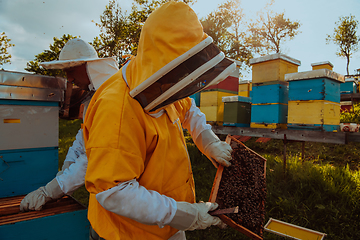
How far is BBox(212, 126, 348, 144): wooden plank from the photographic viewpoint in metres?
3.46

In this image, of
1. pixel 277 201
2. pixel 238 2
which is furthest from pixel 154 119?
pixel 238 2

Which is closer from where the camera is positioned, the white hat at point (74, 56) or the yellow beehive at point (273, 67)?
the white hat at point (74, 56)

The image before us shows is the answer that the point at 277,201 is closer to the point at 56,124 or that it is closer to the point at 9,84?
the point at 56,124

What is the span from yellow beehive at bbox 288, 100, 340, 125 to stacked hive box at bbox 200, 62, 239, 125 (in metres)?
2.13

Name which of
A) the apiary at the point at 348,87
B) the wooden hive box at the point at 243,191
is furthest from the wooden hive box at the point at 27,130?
the apiary at the point at 348,87

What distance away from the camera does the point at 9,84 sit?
8.05ft

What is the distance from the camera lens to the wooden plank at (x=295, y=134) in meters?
3.46

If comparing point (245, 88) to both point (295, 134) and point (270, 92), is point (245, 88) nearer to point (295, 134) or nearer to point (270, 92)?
point (270, 92)

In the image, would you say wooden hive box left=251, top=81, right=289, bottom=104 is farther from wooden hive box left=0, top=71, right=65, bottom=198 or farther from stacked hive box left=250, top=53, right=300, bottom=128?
wooden hive box left=0, top=71, right=65, bottom=198

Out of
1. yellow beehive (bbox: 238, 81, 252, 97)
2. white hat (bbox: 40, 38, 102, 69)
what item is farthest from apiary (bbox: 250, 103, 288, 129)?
white hat (bbox: 40, 38, 102, 69)

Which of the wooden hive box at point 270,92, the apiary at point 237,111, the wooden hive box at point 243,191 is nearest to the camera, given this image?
the wooden hive box at point 243,191

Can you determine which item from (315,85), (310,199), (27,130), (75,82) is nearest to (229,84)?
(315,85)

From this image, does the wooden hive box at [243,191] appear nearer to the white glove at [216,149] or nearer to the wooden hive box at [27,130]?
the white glove at [216,149]

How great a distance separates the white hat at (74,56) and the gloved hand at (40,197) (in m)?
1.31
